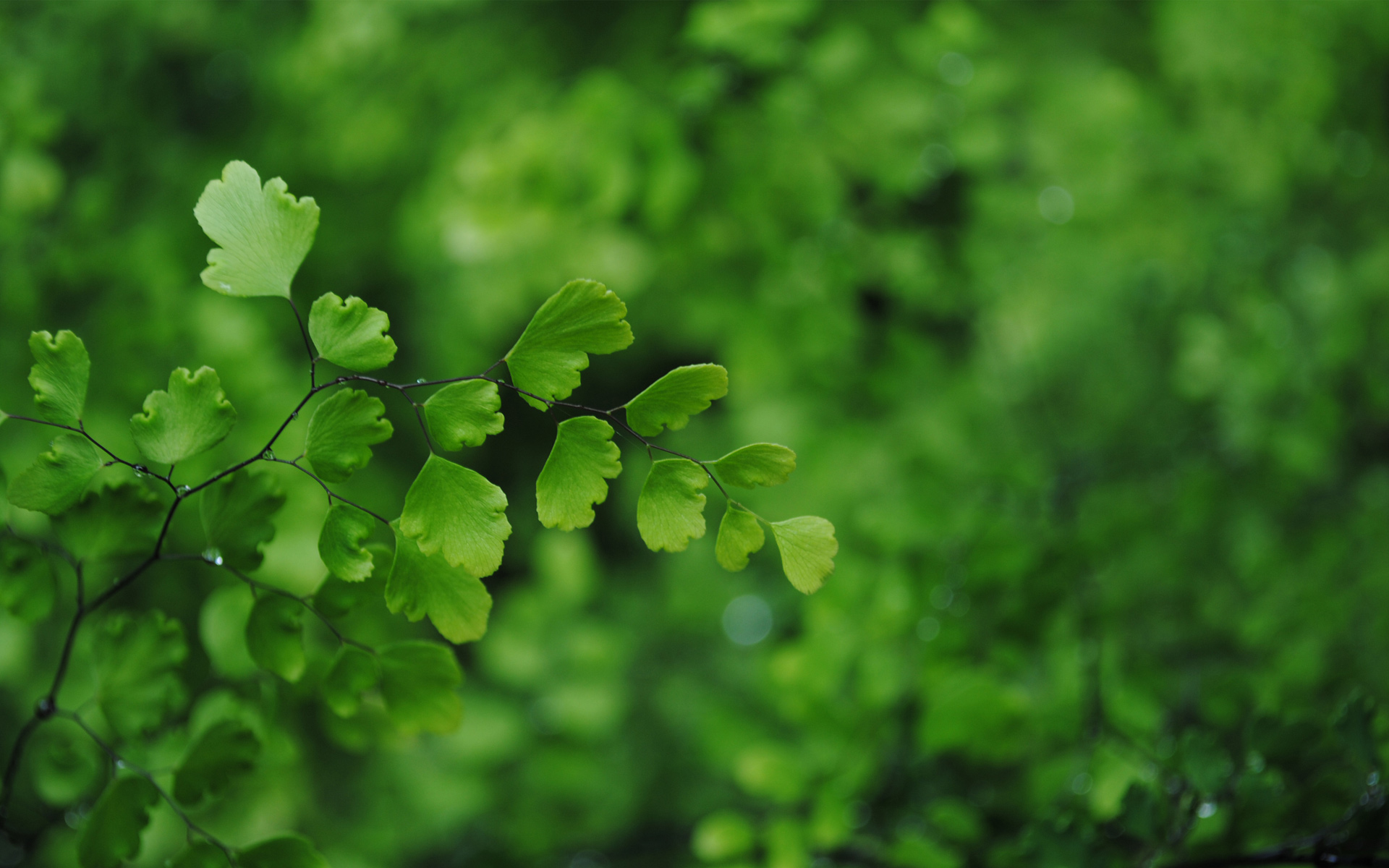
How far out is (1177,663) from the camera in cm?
85

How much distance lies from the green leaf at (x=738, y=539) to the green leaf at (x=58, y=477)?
32cm

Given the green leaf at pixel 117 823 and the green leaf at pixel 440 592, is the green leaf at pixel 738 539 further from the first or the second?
the green leaf at pixel 117 823

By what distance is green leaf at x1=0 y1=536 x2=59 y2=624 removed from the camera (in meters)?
0.45

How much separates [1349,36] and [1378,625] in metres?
1.15

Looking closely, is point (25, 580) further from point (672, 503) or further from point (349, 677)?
point (672, 503)

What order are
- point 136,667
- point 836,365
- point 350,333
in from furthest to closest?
point 836,365, point 136,667, point 350,333

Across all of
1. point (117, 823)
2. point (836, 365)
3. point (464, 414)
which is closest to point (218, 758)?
point (117, 823)

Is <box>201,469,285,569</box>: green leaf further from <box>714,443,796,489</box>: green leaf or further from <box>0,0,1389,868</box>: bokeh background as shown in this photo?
<box>714,443,796,489</box>: green leaf

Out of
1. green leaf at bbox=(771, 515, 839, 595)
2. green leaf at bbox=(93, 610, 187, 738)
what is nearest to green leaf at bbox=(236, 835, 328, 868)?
green leaf at bbox=(93, 610, 187, 738)

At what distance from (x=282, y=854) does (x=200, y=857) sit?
0.04 m

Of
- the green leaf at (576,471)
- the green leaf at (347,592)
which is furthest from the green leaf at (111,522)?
the green leaf at (576,471)

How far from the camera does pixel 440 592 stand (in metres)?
0.39

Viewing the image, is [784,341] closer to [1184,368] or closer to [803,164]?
[803,164]

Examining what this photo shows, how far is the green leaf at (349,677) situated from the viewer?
1.48 feet
